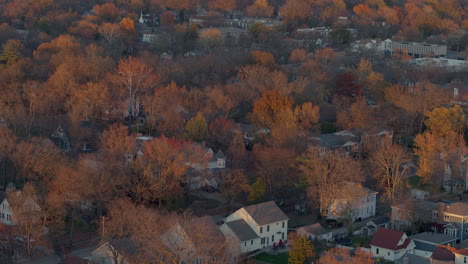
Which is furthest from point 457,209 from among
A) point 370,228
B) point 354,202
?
point 354,202

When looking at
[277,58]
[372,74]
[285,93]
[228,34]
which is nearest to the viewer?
[285,93]

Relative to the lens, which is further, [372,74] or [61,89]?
[372,74]

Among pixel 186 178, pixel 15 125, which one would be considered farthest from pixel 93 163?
pixel 15 125

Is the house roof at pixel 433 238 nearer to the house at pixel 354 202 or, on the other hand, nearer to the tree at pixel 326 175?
the house at pixel 354 202

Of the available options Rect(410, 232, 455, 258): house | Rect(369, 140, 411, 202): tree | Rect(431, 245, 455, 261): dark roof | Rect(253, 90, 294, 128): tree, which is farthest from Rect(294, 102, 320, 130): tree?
Rect(431, 245, 455, 261): dark roof

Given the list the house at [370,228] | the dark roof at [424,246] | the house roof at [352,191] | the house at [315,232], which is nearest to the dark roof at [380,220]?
the house at [370,228]

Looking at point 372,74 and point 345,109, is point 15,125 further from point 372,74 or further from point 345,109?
point 372,74

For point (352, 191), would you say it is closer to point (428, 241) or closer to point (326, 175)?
point (326, 175)
